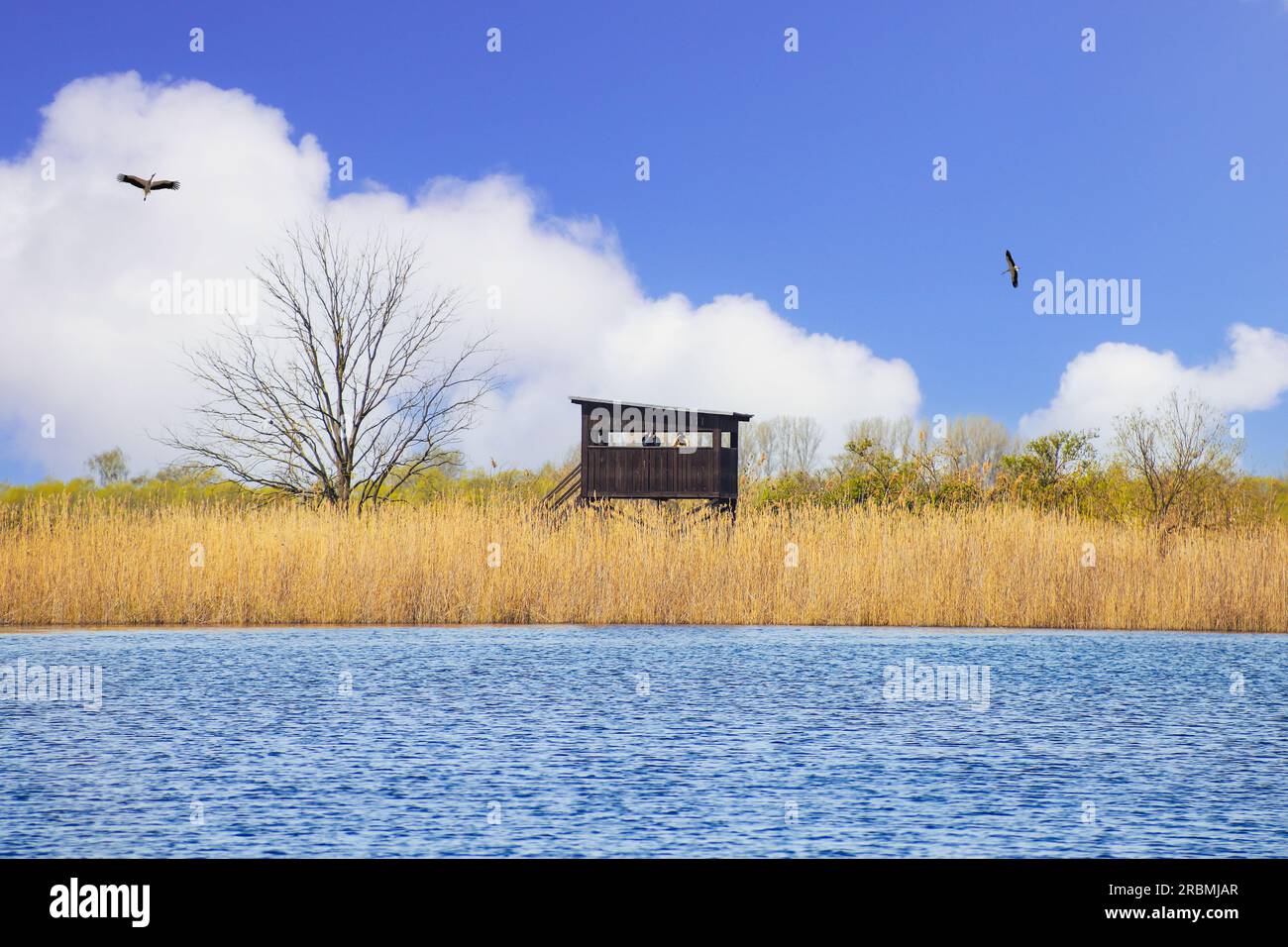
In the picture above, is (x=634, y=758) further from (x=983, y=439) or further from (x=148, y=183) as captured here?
(x=983, y=439)

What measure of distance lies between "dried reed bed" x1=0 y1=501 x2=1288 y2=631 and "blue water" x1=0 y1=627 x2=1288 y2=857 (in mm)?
3914

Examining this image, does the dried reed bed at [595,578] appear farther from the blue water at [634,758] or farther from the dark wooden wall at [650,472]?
the dark wooden wall at [650,472]

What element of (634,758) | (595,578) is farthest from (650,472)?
(634,758)

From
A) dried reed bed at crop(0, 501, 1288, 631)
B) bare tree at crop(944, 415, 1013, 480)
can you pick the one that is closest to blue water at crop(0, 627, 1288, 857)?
dried reed bed at crop(0, 501, 1288, 631)

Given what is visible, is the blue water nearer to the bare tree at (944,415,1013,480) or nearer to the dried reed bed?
the dried reed bed

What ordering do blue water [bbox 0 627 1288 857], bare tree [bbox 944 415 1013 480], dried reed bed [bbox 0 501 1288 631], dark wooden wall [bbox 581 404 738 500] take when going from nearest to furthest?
blue water [bbox 0 627 1288 857]
dried reed bed [bbox 0 501 1288 631]
dark wooden wall [bbox 581 404 738 500]
bare tree [bbox 944 415 1013 480]

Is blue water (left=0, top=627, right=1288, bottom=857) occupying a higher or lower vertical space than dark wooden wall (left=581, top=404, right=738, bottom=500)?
lower

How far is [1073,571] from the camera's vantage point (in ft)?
63.4

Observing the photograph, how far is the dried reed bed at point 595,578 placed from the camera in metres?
18.4

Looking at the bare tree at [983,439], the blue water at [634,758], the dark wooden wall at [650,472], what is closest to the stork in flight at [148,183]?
the blue water at [634,758]

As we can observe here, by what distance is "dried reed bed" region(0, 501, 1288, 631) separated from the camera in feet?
60.4

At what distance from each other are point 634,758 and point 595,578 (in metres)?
11.0

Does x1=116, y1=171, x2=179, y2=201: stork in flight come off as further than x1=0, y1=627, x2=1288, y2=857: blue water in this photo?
Yes

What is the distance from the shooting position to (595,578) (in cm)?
1916
